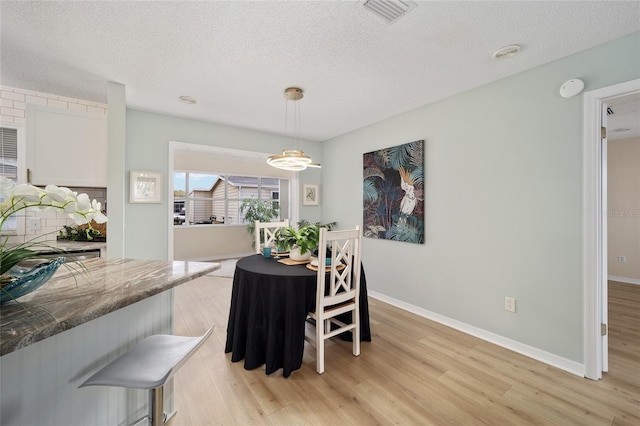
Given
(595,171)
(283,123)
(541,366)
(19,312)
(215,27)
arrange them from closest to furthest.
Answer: (19,312), (215,27), (595,171), (541,366), (283,123)

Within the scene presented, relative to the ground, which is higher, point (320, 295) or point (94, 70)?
point (94, 70)

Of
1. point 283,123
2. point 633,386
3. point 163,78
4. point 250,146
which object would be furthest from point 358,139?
point 633,386

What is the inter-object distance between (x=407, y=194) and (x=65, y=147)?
376 cm

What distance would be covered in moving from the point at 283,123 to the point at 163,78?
5.36 feet

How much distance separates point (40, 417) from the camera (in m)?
0.97

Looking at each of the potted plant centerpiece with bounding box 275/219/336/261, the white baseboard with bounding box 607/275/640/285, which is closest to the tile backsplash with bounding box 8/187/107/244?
the potted plant centerpiece with bounding box 275/219/336/261

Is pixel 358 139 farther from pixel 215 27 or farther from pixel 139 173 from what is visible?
pixel 139 173

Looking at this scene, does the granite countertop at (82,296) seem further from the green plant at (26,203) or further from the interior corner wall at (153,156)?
the interior corner wall at (153,156)

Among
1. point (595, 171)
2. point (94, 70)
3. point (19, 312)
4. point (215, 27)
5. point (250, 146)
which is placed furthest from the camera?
point (250, 146)

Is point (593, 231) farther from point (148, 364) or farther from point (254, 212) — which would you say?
point (254, 212)

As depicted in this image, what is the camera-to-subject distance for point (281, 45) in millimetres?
2023

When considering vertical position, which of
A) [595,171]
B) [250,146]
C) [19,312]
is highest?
[250,146]

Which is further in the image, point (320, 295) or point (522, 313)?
point (522, 313)

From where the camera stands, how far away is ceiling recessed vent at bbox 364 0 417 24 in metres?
1.60
